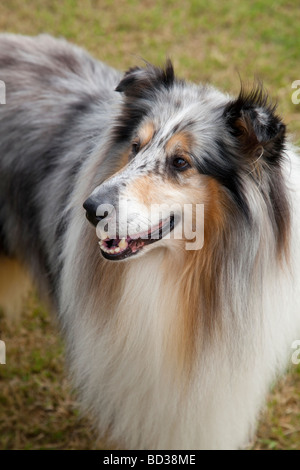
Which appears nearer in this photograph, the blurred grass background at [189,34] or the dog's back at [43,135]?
the dog's back at [43,135]

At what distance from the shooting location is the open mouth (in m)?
2.12

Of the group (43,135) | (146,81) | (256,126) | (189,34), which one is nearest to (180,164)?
(256,126)

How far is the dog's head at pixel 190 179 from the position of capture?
6.78ft

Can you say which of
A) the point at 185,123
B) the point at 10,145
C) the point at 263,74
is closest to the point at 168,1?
the point at 263,74

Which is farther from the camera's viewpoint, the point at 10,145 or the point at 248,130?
the point at 10,145

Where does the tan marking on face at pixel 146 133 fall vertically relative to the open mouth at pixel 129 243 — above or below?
above

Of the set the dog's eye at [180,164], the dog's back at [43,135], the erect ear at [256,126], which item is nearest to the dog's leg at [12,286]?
the dog's back at [43,135]

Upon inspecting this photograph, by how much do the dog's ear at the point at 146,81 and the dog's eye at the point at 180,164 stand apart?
1.25 feet

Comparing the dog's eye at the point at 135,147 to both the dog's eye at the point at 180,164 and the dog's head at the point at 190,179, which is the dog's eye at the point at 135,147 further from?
the dog's eye at the point at 180,164

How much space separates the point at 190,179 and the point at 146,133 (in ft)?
0.79

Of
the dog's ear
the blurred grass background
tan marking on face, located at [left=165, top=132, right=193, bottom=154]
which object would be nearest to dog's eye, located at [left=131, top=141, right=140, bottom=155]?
tan marking on face, located at [left=165, top=132, right=193, bottom=154]

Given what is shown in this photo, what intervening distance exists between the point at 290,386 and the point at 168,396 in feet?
4.55
